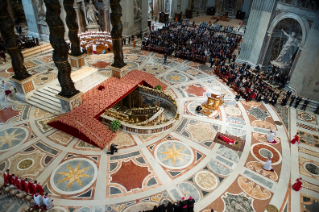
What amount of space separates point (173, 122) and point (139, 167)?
434 centimetres

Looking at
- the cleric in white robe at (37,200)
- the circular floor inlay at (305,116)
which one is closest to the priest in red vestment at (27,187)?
the cleric in white robe at (37,200)

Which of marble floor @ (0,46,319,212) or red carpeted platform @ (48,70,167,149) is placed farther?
red carpeted platform @ (48,70,167,149)

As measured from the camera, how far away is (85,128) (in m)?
13.5

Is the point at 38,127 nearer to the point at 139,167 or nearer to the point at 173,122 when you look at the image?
the point at 139,167

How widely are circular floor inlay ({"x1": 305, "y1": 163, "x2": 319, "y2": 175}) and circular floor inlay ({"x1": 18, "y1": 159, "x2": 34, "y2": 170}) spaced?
51.2 feet

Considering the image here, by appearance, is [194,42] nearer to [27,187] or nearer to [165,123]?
[165,123]

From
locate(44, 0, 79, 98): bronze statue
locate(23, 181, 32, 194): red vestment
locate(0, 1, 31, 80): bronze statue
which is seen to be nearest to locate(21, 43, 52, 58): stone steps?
locate(0, 1, 31, 80): bronze statue

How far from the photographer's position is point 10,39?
14.5 meters

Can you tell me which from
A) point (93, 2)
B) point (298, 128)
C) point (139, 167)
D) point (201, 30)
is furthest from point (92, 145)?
point (201, 30)

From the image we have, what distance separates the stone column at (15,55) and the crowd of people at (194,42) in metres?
15.1

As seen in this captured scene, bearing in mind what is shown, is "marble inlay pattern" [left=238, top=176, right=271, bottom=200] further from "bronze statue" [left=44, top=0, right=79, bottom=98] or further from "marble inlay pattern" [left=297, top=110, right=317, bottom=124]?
"bronze statue" [left=44, top=0, right=79, bottom=98]

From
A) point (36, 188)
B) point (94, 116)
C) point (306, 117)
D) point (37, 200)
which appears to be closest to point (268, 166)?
point (306, 117)

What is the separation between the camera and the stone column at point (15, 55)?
13.9 m

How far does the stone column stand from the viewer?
13858 mm
